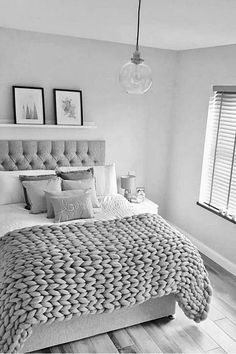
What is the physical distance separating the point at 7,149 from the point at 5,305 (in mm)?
2029

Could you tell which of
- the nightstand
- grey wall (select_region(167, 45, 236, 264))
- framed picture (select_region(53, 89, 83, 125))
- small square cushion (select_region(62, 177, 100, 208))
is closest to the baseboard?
grey wall (select_region(167, 45, 236, 264))

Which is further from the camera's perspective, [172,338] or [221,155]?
[221,155]

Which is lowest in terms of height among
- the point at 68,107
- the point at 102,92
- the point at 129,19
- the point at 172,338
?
the point at 172,338

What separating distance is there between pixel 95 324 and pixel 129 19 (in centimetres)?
240

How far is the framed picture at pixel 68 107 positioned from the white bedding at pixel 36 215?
1.02 meters

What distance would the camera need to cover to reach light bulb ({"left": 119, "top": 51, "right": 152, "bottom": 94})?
2.33 meters

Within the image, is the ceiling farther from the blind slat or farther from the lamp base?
the lamp base

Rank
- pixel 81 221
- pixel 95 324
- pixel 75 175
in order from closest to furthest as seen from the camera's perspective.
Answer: pixel 95 324 < pixel 81 221 < pixel 75 175

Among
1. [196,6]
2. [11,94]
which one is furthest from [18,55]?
[196,6]

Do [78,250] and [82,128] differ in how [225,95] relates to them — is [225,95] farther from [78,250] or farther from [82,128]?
[78,250]

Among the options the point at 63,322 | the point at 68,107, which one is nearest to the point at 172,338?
the point at 63,322

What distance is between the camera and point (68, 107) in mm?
4113

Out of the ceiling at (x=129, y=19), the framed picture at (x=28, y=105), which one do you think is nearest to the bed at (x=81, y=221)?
the framed picture at (x=28, y=105)

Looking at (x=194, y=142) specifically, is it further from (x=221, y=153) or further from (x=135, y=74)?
(x=135, y=74)
